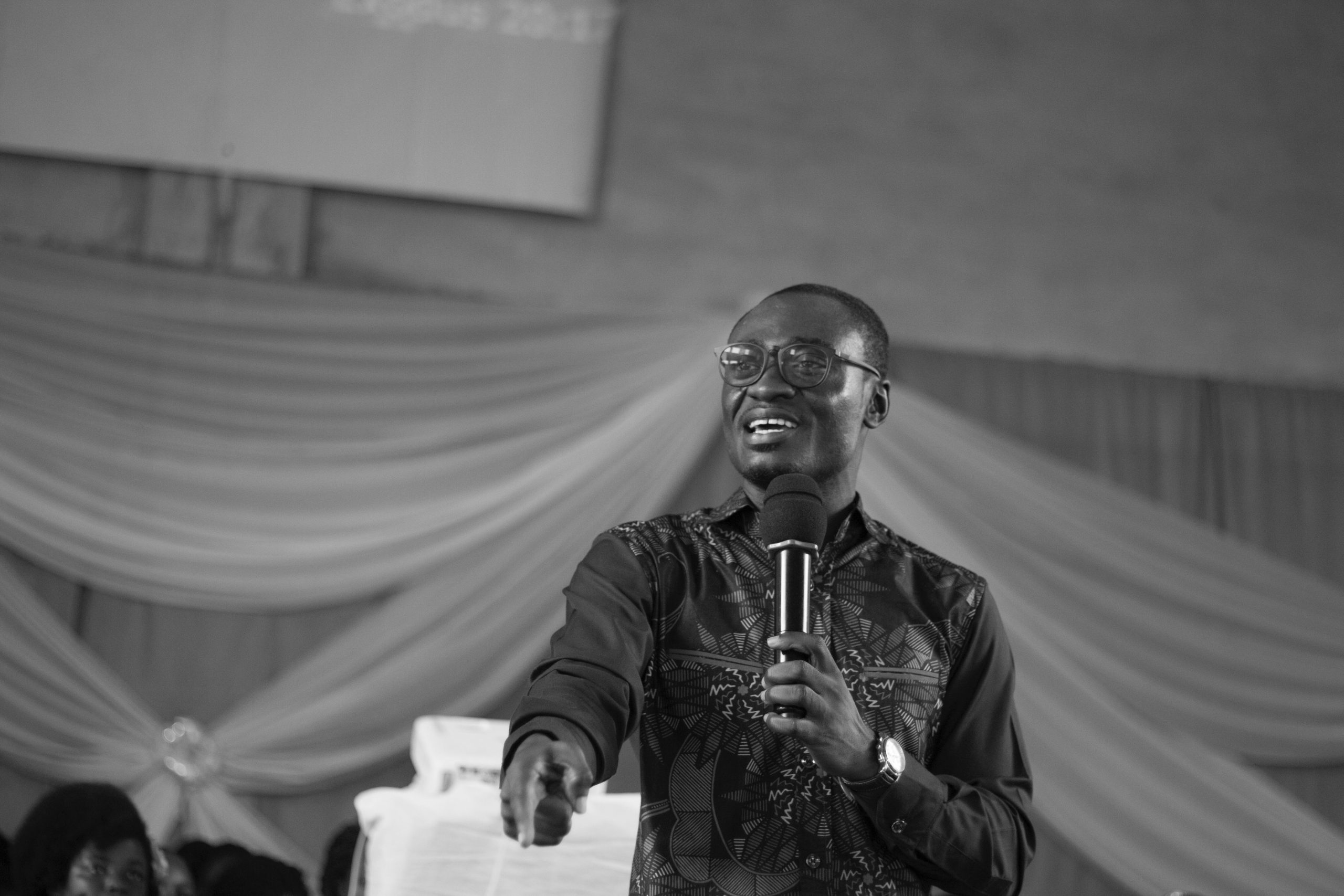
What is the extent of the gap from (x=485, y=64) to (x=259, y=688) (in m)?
2.63

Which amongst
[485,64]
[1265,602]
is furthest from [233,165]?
[1265,602]

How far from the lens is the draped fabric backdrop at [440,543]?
216 inches

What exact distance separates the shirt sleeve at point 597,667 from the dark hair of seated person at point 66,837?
228 cm

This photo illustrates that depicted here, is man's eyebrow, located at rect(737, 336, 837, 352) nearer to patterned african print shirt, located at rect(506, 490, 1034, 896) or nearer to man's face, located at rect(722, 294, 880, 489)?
man's face, located at rect(722, 294, 880, 489)

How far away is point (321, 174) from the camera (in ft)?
19.9

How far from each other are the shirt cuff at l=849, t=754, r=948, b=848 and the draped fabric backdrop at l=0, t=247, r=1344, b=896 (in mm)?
4116

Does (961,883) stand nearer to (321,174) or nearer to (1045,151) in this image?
(321,174)

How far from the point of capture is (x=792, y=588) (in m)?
1.50

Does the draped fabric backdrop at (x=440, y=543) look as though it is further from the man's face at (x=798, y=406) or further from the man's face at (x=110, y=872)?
the man's face at (x=798, y=406)

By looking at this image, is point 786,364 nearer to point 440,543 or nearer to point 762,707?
point 762,707

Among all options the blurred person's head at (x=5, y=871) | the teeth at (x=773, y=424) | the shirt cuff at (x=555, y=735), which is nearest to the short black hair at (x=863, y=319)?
the teeth at (x=773, y=424)

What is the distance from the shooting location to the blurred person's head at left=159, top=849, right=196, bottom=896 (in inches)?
147

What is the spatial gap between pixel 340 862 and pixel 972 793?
3.00m

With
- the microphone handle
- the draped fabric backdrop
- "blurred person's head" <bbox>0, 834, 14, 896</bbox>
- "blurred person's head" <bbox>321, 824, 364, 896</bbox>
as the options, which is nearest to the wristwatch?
the microphone handle
